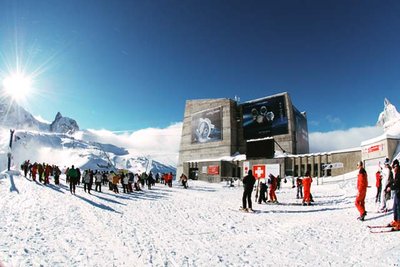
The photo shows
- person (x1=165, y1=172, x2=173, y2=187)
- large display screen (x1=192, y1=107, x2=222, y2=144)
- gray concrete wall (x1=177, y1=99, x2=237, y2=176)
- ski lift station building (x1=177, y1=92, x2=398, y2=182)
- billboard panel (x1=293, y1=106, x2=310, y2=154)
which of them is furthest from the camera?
large display screen (x1=192, y1=107, x2=222, y2=144)

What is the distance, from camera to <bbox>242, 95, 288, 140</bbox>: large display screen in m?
56.6

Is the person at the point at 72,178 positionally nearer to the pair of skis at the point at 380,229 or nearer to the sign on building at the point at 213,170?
the pair of skis at the point at 380,229

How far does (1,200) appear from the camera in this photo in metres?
12.1

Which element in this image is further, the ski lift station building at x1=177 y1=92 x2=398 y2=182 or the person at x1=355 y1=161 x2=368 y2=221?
the ski lift station building at x1=177 y1=92 x2=398 y2=182

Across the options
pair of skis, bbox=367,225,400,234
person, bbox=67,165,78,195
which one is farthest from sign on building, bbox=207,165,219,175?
pair of skis, bbox=367,225,400,234

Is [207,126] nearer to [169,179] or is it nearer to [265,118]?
[265,118]

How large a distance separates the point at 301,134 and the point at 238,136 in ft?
45.7

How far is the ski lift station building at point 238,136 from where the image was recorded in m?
46.8

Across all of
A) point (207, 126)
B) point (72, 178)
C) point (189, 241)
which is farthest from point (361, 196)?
point (207, 126)

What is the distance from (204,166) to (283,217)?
46.5m

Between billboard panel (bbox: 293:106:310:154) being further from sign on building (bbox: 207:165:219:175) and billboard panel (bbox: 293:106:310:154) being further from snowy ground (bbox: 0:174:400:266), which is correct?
snowy ground (bbox: 0:174:400:266)

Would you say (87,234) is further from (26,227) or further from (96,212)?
(96,212)

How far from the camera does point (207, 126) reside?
6469cm

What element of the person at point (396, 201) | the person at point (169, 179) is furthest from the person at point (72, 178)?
the person at point (396, 201)
